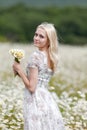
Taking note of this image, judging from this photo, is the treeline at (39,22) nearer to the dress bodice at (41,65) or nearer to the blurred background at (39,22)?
the blurred background at (39,22)

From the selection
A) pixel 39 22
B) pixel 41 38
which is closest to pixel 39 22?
pixel 39 22

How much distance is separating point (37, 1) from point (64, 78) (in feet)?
219

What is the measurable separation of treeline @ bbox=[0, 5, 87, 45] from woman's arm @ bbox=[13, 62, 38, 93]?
43.6 metres

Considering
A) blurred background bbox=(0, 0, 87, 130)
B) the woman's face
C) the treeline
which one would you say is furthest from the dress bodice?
the treeline

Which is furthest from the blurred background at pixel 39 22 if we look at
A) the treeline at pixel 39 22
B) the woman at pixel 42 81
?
the woman at pixel 42 81

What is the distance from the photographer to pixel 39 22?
5609 cm

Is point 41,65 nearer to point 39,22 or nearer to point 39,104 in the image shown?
point 39,104

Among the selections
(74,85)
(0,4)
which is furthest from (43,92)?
(0,4)

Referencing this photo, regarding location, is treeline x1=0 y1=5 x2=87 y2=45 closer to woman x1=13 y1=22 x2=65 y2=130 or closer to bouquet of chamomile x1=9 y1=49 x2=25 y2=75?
woman x1=13 y1=22 x2=65 y2=130

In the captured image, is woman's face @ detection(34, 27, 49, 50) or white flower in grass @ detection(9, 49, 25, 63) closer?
white flower in grass @ detection(9, 49, 25, 63)

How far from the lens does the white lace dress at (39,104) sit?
8289mm

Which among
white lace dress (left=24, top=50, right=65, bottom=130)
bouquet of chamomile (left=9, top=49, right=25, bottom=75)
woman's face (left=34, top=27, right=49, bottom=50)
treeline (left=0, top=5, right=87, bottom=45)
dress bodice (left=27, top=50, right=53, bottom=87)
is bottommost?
treeline (left=0, top=5, right=87, bottom=45)

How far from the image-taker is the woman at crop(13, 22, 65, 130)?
8273 millimetres

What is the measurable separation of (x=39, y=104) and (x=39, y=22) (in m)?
47.9
